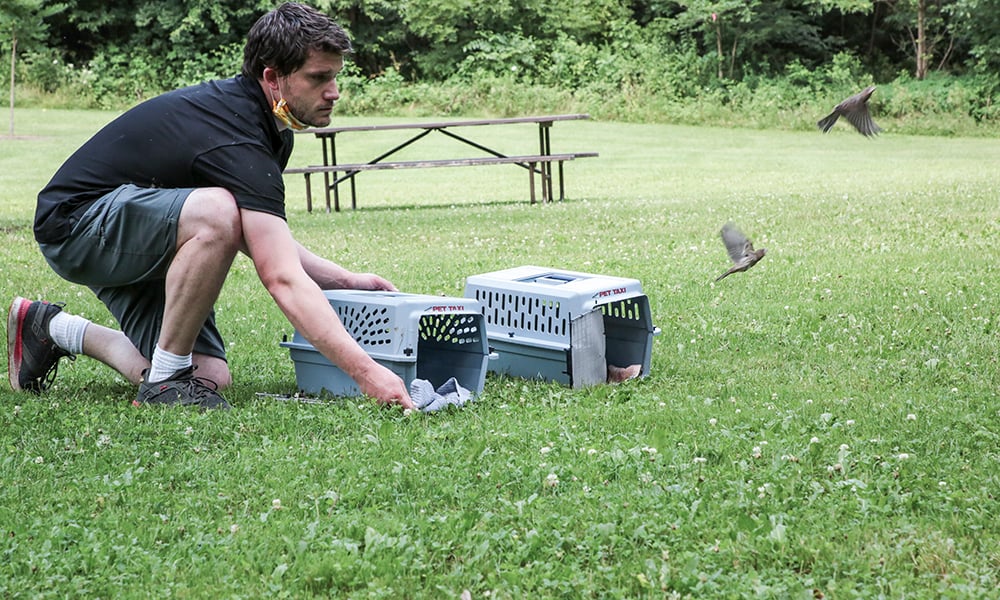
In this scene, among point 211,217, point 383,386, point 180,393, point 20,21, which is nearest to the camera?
point 211,217

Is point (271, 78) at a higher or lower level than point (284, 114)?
higher

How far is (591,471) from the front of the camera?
3.13m

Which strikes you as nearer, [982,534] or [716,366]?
[982,534]

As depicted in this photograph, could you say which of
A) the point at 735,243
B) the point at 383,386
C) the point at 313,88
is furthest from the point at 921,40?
the point at 383,386

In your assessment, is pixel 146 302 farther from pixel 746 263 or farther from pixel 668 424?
pixel 746 263

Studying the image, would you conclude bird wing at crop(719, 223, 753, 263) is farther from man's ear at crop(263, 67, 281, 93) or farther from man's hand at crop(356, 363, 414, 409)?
man's ear at crop(263, 67, 281, 93)

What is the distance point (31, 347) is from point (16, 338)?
102mm

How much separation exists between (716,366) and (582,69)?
84.4 feet

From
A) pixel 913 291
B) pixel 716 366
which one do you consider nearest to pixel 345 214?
pixel 913 291

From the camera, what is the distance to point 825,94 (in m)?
26.9

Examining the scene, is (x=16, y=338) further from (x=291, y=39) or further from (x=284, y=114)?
(x=291, y=39)

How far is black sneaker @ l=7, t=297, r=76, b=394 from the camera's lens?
4.11 metres

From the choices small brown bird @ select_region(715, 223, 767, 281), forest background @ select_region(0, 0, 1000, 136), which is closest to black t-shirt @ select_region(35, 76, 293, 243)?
small brown bird @ select_region(715, 223, 767, 281)

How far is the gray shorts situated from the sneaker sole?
349 mm
